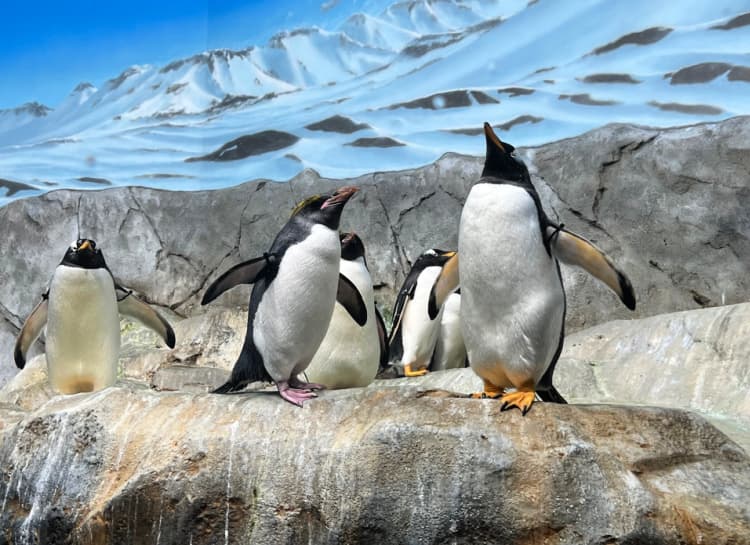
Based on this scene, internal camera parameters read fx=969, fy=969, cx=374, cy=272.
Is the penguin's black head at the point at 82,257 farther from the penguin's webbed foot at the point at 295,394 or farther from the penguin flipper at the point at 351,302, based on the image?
the penguin's webbed foot at the point at 295,394

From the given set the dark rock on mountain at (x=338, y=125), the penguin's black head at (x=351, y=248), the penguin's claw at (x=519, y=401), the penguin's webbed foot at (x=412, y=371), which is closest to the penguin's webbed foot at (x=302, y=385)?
the penguin's claw at (x=519, y=401)

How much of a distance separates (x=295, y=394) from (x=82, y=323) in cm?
172

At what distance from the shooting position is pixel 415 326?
6039mm

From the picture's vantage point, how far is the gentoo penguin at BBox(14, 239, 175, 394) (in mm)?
4480

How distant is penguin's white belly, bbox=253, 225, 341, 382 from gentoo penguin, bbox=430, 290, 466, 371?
2.95 m

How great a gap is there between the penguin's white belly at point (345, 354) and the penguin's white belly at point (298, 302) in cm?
96

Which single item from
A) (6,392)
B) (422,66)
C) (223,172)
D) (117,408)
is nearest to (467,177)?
(422,66)

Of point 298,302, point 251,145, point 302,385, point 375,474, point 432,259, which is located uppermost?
point 251,145

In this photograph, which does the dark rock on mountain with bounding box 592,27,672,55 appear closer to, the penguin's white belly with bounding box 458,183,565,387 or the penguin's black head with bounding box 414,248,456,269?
the penguin's black head with bounding box 414,248,456,269

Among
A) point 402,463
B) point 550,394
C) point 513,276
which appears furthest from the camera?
point 550,394

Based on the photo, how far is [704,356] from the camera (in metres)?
4.93

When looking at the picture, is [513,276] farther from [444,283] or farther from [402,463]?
[402,463]

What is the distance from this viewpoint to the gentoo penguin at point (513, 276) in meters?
3.14

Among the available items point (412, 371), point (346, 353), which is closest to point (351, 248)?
point (346, 353)
